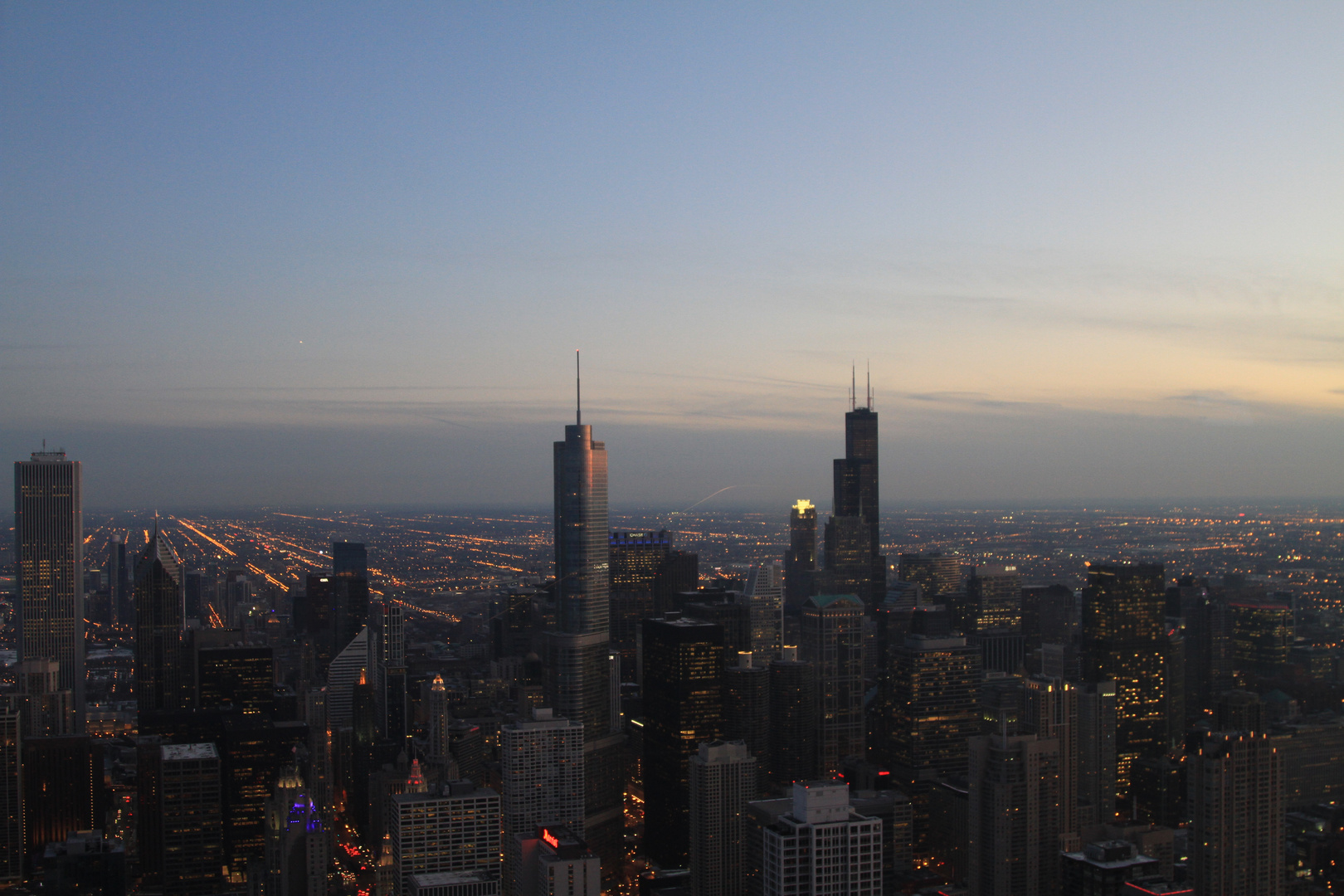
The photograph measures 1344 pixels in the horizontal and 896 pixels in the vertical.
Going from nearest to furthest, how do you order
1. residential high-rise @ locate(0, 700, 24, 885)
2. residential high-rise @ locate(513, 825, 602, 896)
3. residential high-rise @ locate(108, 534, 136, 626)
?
residential high-rise @ locate(513, 825, 602, 896)
residential high-rise @ locate(0, 700, 24, 885)
residential high-rise @ locate(108, 534, 136, 626)

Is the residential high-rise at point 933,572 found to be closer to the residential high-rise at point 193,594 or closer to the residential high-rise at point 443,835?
the residential high-rise at point 443,835

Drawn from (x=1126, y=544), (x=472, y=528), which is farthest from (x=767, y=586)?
(x=1126, y=544)

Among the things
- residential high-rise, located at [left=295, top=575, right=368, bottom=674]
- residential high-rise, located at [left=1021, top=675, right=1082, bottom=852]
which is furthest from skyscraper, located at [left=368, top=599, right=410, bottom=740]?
residential high-rise, located at [left=1021, top=675, right=1082, bottom=852]

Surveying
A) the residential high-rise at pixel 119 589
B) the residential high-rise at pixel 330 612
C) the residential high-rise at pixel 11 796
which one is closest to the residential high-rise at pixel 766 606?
the residential high-rise at pixel 330 612

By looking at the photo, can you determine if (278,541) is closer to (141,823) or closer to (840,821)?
(141,823)

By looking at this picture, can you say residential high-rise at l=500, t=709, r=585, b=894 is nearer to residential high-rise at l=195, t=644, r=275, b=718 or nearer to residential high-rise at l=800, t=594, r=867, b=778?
residential high-rise at l=800, t=594, r=867, b=778

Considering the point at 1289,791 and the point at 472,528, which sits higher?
the point at 472,528
